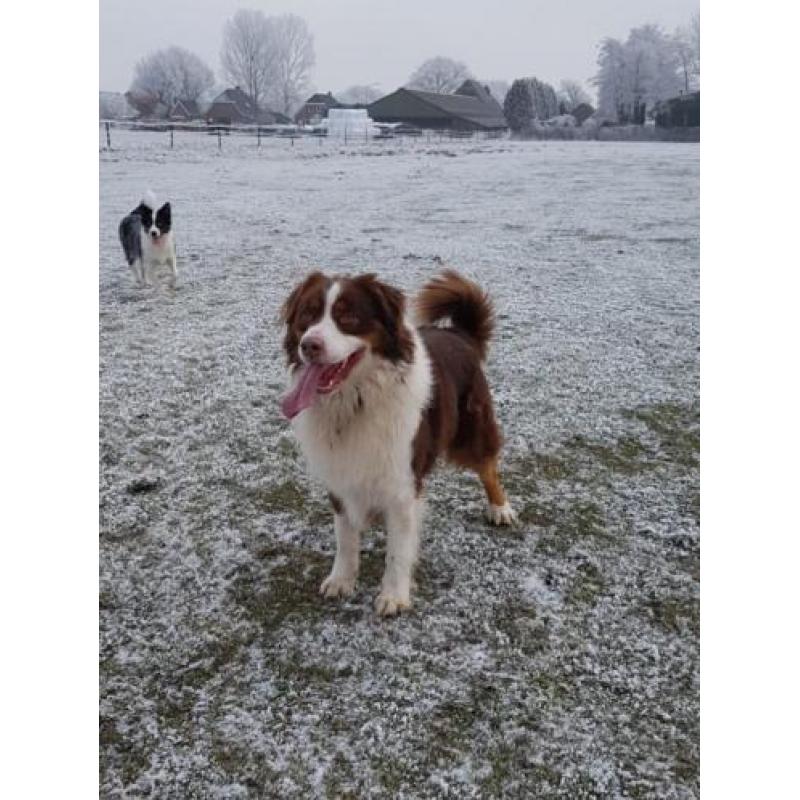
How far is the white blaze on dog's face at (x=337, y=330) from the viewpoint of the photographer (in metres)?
2.42

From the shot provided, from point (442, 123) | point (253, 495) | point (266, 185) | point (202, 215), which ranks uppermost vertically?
point (442, 123)

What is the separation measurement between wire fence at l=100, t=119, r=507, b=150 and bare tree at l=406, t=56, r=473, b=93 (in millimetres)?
15902

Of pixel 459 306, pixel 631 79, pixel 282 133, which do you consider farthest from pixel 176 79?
pixel 459 306

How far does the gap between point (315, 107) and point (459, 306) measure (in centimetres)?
6872

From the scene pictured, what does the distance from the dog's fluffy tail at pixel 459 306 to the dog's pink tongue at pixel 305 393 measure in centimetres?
118

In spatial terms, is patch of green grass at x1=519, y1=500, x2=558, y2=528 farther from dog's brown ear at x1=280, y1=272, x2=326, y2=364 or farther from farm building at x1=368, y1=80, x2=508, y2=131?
farm building at x1=368, y1=80, x2=508, y2=131

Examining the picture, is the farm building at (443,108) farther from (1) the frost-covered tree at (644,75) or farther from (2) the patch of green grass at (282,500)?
(2) the patch of green grass at (282,500)

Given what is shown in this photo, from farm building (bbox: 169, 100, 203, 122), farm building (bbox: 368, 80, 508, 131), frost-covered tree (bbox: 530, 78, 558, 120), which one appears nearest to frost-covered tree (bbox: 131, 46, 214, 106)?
farm building (bbox: 169, 100, 203, 122)

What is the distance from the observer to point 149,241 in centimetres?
809

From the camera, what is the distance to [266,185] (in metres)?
17.6

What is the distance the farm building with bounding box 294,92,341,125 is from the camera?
63.5m

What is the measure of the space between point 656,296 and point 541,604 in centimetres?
584
